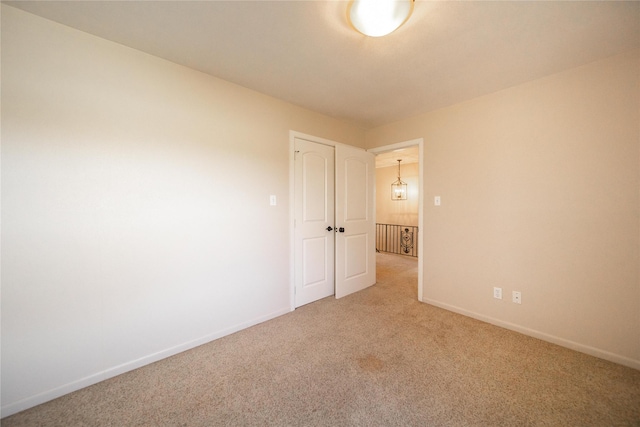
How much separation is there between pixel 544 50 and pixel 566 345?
2415 millimetres

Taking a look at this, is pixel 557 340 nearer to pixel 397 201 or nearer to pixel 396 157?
pixel 396 157

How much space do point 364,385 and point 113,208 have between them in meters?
2.17

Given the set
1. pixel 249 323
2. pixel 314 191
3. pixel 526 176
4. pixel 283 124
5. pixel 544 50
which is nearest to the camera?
pixel 544 50

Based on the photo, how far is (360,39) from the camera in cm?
165

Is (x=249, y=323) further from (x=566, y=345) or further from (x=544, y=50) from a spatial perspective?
(x=544, y=50)

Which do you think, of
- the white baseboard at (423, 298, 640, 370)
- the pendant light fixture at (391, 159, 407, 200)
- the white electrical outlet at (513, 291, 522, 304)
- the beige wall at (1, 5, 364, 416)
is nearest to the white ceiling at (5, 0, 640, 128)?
the beige wall at (1, 5, 364, 416)

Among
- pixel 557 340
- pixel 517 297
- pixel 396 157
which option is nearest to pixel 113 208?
pixel 517 297

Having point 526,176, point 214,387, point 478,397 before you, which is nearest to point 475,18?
point 526,176

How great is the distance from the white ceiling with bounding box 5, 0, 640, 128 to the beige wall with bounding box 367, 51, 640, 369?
0.98ft

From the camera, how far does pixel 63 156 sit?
154 centimetres

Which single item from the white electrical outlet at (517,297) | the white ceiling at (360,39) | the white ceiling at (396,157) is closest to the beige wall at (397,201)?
the white ceiling at (396,157)

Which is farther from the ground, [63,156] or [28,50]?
[28,50]

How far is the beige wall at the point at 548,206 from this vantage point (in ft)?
5.89

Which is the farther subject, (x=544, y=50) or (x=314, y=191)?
(x=314, y=191)
